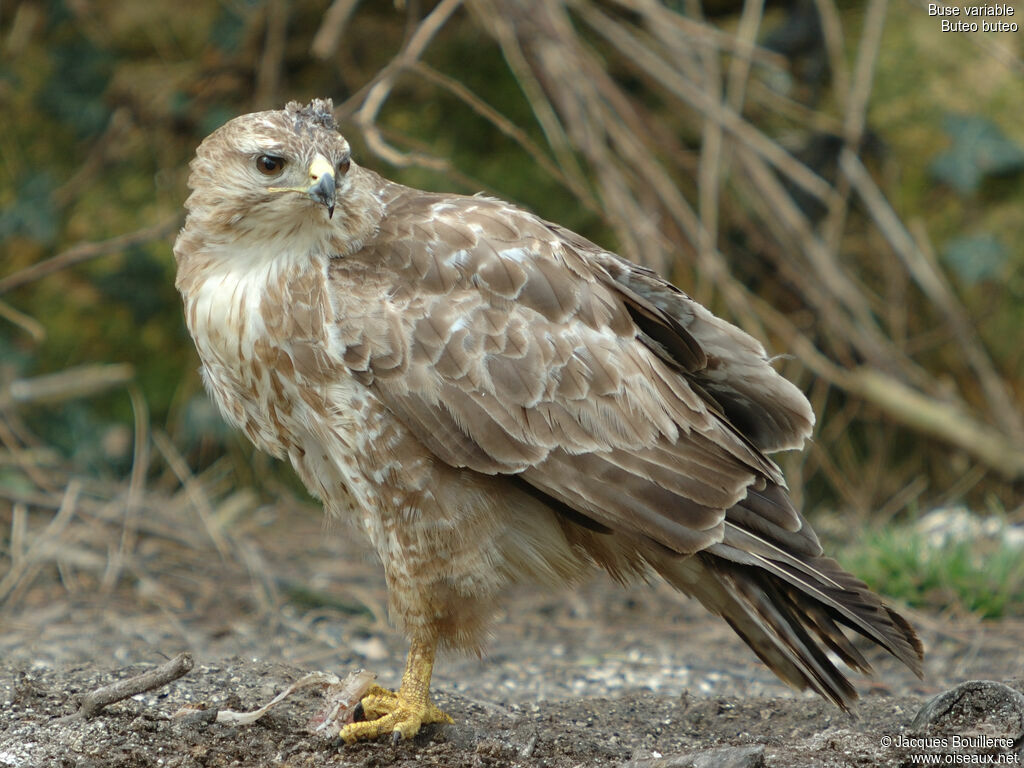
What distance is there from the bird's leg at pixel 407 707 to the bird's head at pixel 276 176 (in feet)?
4.00

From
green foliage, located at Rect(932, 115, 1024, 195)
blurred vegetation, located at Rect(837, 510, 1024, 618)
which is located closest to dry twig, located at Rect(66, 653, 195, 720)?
blurred vegetation, located at Rect(837, 510, 1024, 618)

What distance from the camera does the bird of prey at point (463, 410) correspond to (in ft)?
9.94

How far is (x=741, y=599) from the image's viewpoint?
10.5 feet

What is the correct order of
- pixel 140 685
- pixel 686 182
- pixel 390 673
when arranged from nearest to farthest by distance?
pixel 140 685 → pixel 390 673 → pixel 686 182

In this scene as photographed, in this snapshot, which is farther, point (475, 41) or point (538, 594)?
point (475, 41)

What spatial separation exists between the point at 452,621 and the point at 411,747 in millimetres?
352

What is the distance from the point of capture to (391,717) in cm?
317

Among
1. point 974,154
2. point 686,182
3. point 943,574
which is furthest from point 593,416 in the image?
point 974,154

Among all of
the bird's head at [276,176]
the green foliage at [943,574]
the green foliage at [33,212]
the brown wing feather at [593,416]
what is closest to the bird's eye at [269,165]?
the bird's head at [276,176]

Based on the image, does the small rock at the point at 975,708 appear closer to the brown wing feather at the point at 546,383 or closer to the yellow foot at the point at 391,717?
the brown wing feather at the point at 546,383

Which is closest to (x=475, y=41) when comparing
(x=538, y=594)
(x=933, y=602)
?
(x=538, y=594)

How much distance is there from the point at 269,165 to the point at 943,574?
3223 millimetres

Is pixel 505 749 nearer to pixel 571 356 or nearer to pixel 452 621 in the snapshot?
pixel 452 621

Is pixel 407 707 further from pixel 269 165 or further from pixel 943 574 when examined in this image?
pixel 943 574
